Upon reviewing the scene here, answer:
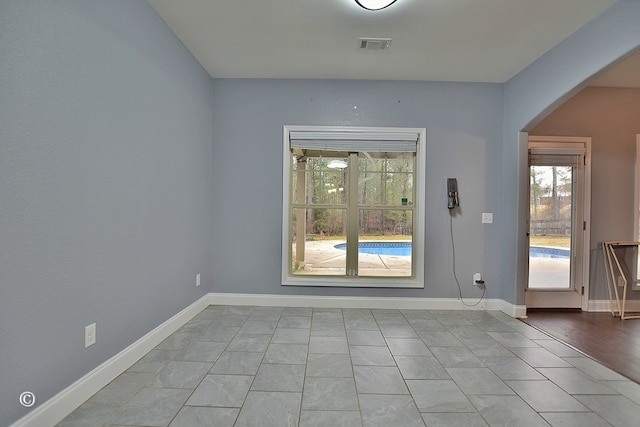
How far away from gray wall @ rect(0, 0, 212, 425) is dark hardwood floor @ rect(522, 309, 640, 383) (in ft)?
12.3

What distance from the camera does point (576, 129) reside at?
3.75 m

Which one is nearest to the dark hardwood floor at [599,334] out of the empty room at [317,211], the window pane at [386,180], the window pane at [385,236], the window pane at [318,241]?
the empty room at [317,211]

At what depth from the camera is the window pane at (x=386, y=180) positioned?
3785 millimetres

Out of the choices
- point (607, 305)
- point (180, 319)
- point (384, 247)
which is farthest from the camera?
point (384, 247)

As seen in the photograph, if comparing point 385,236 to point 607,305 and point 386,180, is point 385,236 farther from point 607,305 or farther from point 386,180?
point 607,305

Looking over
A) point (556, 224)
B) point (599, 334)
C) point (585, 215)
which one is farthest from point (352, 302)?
point (585, 215)

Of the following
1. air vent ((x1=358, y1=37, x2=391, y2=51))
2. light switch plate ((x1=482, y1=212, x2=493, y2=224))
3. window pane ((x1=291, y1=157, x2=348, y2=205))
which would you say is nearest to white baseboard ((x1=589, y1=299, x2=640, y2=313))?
light switch plate ((x1=482, y1=212, x2=493, y2=224))

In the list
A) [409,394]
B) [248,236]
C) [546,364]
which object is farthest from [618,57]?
[248,236]

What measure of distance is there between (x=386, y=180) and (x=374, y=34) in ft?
5.48

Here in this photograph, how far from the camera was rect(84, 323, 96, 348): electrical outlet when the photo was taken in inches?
70.8

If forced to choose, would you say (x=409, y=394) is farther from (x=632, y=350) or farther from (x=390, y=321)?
(x=632, y=350)

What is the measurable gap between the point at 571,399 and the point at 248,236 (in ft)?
10.6

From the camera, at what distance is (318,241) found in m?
3.83

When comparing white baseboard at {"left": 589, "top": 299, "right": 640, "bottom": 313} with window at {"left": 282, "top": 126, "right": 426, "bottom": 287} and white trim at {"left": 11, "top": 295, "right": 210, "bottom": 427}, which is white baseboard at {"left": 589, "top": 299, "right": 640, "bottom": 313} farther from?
white trim at {"left": 11, "top": 295, "right": 210, "bottom": 427}
